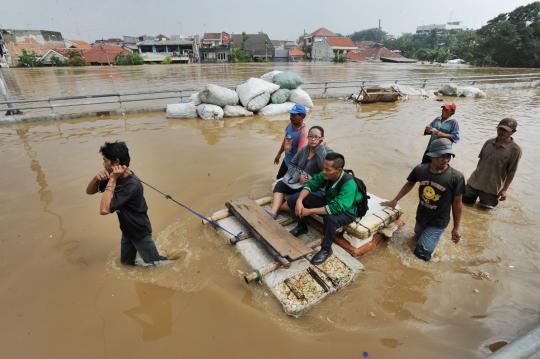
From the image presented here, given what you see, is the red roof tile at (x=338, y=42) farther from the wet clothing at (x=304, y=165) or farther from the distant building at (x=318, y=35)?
the wet clothing at (x=304, y=165)

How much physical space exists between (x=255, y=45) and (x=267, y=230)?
6176cm

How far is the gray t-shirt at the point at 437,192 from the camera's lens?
2850 millimetres

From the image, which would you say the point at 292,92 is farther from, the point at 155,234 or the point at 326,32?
the point at 326,32

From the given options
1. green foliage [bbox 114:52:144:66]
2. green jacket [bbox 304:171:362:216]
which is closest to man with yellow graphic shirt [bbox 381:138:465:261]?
green jacket [bbox 304:171:362:216]

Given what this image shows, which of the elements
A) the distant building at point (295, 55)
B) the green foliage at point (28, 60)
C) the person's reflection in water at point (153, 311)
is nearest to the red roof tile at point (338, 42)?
the distant building at point (295, 55)

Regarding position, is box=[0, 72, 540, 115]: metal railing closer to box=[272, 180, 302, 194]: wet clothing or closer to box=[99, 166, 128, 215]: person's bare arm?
box=[272, 180, 302, 194]: wet clothing

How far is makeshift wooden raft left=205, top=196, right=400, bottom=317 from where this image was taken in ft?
8.41

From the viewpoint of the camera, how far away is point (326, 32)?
70.6 meters

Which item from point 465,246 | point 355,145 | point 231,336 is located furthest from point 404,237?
point 355,145

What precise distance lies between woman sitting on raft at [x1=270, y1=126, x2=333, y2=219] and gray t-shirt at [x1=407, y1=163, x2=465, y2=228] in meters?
1.07

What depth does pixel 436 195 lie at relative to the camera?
296 cm

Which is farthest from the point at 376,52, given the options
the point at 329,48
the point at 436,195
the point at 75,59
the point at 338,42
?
the point at 436,195

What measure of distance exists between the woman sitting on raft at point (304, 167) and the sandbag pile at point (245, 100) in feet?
21.2

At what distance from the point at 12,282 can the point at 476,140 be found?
9.79 meters
